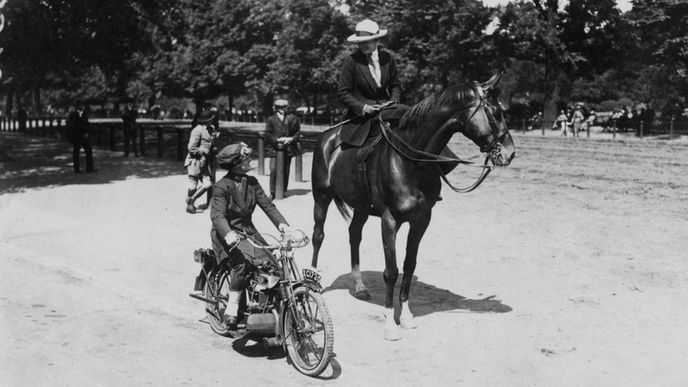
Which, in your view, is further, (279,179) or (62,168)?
(62,168)

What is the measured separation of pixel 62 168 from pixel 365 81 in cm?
1740

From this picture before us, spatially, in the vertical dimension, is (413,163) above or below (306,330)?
above

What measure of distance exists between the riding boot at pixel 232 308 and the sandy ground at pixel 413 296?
0.28 m

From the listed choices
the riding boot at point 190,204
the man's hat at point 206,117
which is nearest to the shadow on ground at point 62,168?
the riding boot at point 190,204

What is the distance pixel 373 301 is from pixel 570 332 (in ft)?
7.25

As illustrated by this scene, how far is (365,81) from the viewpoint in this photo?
8.36 meters

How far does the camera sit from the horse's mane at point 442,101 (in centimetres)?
722

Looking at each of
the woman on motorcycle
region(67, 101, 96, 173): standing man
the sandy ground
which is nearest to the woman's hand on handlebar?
the woman on motorcycle

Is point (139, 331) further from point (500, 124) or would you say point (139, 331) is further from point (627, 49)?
point (627, 49)

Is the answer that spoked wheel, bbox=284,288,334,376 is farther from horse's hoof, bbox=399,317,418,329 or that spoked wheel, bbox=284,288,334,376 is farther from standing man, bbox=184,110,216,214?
standing man, bbox=184,110,216,214

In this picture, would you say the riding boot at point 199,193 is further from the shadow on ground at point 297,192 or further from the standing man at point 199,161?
the shadow on ground at point 297,192

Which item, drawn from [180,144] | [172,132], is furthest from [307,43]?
[180,144]

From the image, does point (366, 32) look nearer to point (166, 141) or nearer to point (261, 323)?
→ point (261, 323)

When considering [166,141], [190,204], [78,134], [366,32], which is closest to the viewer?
[366,32]
